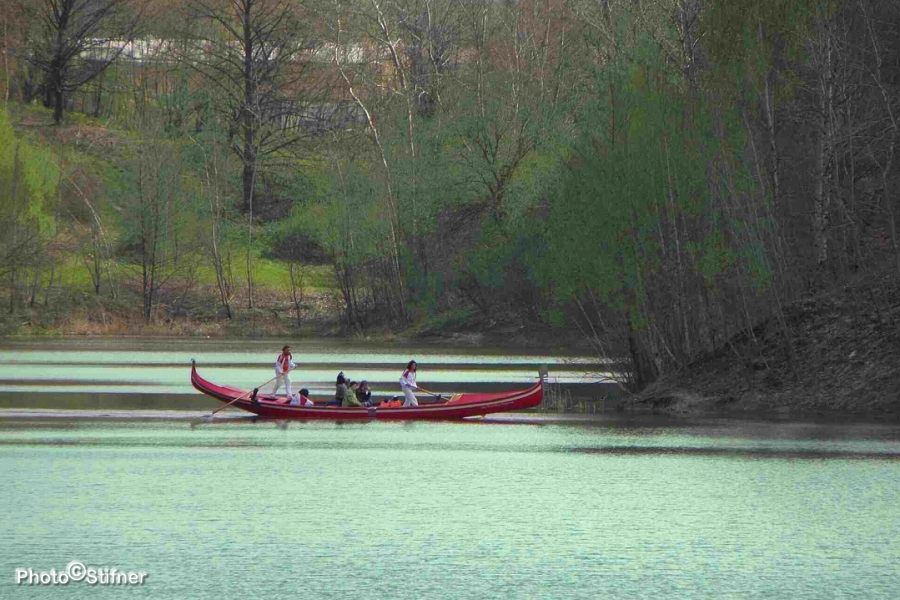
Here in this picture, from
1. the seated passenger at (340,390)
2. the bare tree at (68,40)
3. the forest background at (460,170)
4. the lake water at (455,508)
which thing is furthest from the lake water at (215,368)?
the bare tree at (68,40)

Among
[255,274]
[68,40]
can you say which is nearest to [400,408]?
[255,274]

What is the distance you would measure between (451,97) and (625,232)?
37912 mm

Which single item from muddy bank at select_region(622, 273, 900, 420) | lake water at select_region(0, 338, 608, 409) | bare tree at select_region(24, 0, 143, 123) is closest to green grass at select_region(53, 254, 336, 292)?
lake water at select_region(0, 338, 608, 409)

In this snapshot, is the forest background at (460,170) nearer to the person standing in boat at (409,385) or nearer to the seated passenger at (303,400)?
the person standing in boat at (409,385)

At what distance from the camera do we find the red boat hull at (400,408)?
3173 centimetres

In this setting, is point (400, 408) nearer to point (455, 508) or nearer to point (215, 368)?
point (455, 508)

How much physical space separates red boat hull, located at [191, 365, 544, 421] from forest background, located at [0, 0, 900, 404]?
4752mm

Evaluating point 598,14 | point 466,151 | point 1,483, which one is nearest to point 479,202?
point 466,151

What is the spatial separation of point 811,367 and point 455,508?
639 inches

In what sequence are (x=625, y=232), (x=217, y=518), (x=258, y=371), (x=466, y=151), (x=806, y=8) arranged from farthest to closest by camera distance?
(x=466, y=151), (x=258, y=371), (x=625, y=232), (x=806, y=8), (x=217, y=518)

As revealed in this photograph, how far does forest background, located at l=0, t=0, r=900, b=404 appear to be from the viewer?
3406 centimetres

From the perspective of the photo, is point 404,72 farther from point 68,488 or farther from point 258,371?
point 68,488

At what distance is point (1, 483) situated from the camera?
21172 millimetres

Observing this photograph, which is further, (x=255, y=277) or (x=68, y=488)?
(x=255, y=277)
